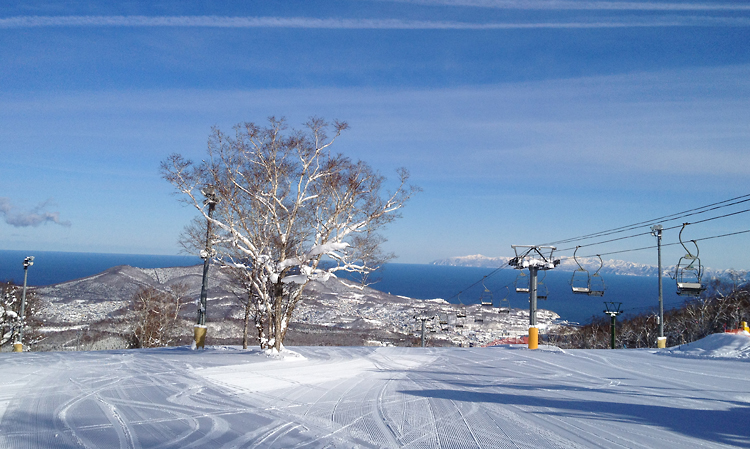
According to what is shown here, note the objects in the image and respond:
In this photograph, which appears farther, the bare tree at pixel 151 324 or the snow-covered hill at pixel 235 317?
the snow-covered hill at pixel 235 317

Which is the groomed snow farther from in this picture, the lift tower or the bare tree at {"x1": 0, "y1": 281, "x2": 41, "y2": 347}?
the bare tree at {"x1": 0, "y1": 281, "x2": 41, "y2": 347}

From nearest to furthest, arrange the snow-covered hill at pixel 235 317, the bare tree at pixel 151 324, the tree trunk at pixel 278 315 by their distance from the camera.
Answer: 1. the tree trunk at pixel 278 315
2. the bare tree at pixel 151 324
3. the snow-covered hill at pixel 235 317

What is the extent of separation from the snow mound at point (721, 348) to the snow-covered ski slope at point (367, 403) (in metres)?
0.14

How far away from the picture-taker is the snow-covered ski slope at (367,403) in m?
6.22

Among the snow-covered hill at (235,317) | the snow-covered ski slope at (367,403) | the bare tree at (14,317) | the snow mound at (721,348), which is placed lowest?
the snow-covered hill at (235,317)

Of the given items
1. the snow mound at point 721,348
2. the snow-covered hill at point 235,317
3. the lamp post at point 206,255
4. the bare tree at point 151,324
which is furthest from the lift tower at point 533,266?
the bare tree at point 151,324

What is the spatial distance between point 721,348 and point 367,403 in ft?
39.5

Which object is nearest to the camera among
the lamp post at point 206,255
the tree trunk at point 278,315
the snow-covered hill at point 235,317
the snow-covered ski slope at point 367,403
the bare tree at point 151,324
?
the snow-covered ski slope at point 367,403

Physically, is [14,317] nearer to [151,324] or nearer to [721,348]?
[151,324]

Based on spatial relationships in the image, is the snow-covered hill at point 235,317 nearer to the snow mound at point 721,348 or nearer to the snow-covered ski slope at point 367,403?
the snow-covered ski slope at point 367,403

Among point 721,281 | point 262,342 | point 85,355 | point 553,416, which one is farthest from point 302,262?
point 721,281

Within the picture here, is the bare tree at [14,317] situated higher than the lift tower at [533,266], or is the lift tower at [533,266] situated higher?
the lift tower at [533,266]

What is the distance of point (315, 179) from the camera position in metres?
15.2

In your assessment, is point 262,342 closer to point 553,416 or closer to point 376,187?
point 376,187
